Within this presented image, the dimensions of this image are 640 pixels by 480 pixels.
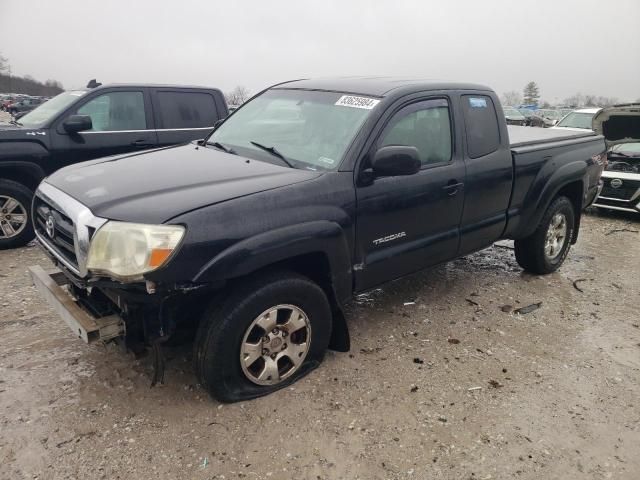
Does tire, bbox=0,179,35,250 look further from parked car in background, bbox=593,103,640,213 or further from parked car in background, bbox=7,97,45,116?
parked car in background, bbox=593,103,640,213

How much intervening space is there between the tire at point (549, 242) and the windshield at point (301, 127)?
101 inches

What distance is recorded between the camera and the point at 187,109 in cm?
638

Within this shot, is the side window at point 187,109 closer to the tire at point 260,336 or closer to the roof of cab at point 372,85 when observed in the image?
the roof of cab at point 372,85

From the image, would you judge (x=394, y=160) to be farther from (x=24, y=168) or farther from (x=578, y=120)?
(x=578, y=120)

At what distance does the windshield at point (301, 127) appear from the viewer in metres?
3.15

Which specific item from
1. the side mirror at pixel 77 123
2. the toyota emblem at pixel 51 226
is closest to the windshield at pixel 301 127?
the toyota emblem at pixel 51 226

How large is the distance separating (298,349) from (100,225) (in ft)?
4.41

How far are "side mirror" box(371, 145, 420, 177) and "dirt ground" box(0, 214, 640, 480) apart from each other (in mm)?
1338

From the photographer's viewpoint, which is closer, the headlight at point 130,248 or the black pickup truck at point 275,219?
the headlight at point 130,248

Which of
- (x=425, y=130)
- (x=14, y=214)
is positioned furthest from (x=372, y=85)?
(x=14, y=214)

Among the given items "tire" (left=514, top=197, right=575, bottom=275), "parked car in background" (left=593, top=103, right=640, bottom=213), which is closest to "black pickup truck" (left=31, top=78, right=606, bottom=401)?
"tire" (left=514, top=197, right=575, bottom=275)

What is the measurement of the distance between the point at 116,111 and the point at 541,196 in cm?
483

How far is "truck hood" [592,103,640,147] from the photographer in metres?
7.81

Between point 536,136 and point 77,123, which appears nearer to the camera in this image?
point 536,136
